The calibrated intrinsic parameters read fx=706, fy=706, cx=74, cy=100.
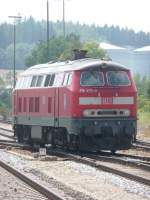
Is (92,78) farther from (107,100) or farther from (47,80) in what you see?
(47,80)

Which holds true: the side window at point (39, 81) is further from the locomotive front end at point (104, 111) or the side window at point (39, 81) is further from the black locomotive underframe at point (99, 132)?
the locomotive front end at point (104, 111)

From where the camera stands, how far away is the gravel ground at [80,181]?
13125mm

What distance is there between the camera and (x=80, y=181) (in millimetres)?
15633

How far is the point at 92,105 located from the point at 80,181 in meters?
7.83

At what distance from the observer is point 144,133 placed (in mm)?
41656

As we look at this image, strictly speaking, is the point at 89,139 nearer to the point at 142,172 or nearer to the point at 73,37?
the point at 142,172

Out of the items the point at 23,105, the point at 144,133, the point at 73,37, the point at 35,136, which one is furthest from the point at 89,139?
the point at 73,37

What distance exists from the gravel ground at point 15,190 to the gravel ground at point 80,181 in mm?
436

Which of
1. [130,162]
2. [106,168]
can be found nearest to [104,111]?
[130,162]

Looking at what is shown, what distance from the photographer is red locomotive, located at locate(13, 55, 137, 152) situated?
914 inches

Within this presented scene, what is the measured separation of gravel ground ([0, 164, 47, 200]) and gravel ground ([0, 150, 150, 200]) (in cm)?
44

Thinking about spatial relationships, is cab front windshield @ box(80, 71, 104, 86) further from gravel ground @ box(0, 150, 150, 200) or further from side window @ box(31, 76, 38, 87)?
side window @ box(31, 76, 38, 87)

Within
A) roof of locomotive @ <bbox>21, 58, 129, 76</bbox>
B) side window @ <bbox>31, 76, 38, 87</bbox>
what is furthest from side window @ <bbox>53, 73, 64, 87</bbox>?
side window @ <bbox>31, 76, 38, 87</bbox>

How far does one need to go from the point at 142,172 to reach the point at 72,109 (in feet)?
20.2
